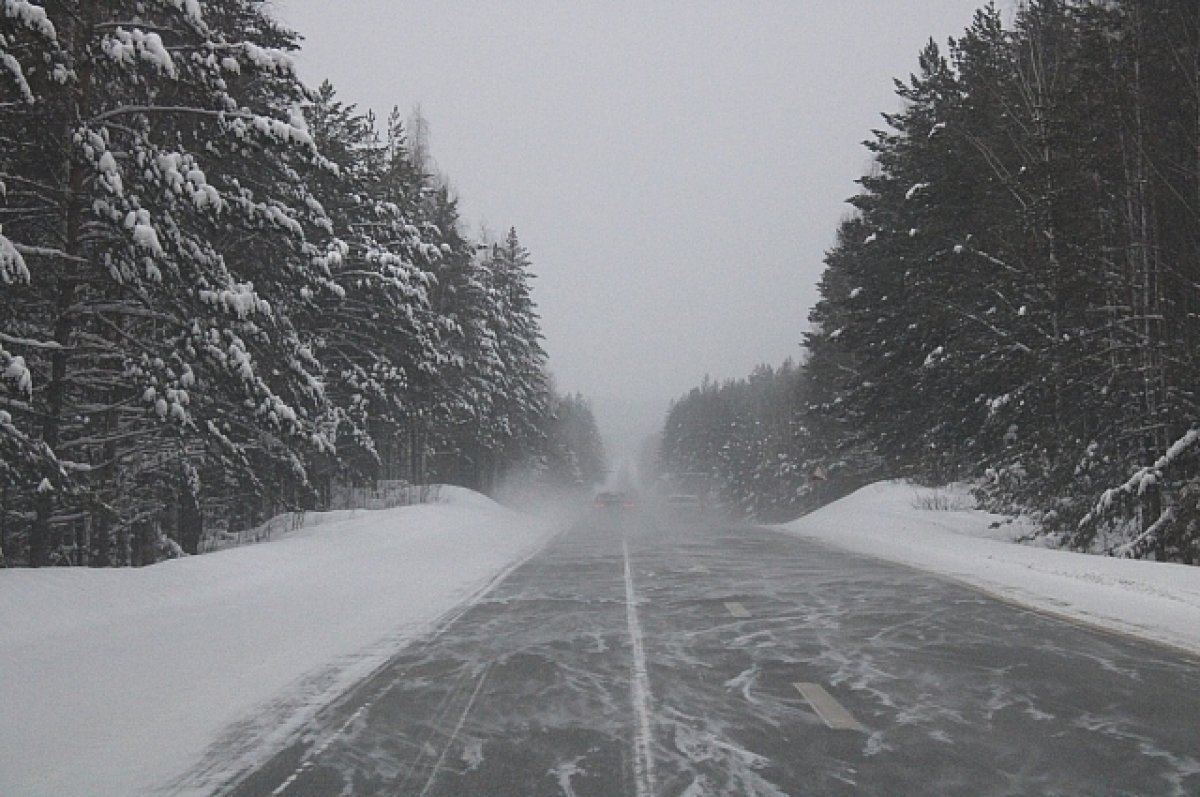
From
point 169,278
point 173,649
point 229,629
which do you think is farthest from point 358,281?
point 173,649

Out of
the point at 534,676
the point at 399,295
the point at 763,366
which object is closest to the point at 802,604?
the point at 534,676

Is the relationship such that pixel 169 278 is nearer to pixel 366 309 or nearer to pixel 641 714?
pixel 641 714

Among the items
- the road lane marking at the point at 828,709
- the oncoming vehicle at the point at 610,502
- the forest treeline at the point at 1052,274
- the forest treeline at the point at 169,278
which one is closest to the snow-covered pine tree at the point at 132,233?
the forest treeline at the point at 169,278

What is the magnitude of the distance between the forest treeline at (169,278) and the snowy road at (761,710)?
5.80 m

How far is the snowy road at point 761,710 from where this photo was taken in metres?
4.69

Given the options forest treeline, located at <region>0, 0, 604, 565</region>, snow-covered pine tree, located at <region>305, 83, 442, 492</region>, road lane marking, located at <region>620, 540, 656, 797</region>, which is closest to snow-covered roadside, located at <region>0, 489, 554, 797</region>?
forest treeline, located at <region>0, 0, 604, 565</region>

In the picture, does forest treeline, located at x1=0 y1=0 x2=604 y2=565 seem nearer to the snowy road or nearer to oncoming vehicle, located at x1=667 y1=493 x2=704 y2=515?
the snowy road

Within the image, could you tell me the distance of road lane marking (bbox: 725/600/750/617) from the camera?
10492 millimetres

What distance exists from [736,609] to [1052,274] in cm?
1165

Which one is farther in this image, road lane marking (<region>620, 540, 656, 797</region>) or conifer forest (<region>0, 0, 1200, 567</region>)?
conifer forest (<region>0, 0, 1200, 567</region>)

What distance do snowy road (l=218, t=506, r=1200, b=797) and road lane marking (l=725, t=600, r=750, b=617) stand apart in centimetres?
9

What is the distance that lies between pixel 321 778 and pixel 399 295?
19.6m

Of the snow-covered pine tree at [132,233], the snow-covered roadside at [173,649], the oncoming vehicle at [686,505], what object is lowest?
the snow-covered roadside at [173,649]

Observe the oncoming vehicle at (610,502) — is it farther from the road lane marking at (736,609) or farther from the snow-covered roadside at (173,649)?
the road lane marking at (736,609)
